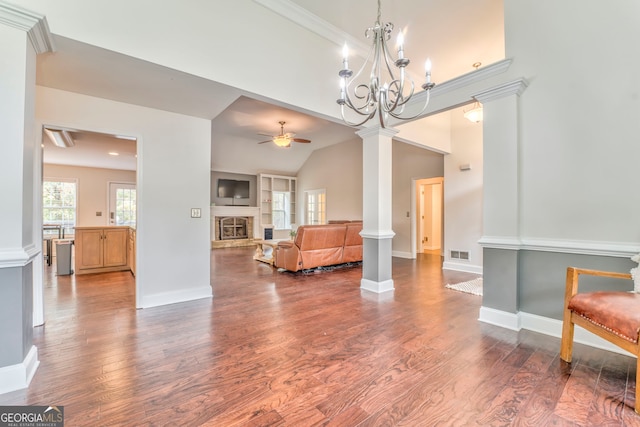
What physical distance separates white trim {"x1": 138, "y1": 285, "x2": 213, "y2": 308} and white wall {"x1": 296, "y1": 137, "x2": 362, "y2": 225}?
5.30 m

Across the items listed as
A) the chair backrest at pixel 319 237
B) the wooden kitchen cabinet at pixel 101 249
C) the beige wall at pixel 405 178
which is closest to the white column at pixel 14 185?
the chair backrest at pixel 319 237

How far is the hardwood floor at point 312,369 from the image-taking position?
154 cm

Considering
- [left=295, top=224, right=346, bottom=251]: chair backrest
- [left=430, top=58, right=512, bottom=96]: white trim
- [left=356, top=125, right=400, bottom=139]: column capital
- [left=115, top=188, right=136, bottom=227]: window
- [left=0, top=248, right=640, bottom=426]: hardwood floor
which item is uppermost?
[left=430, top=58, right=512, bottom=96]: white trim

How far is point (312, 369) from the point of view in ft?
6.49

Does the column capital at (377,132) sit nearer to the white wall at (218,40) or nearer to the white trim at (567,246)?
the white wall at (218,40)

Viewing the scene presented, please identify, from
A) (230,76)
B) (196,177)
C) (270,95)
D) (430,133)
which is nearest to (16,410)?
(196,177)

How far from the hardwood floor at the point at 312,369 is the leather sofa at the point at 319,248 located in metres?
1.75

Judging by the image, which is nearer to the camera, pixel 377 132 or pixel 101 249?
pixel 377 132

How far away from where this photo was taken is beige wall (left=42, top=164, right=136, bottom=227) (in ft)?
26.3

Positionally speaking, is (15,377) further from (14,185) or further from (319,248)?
(319,248)

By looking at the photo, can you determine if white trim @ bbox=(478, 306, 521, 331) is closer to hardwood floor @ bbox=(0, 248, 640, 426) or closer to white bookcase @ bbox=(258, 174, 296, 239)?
hardwood floor @ bbox=(0, 248, 640, 426)

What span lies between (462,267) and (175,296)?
507 centimetres

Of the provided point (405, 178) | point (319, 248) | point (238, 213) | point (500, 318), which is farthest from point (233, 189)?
point (500, 318)

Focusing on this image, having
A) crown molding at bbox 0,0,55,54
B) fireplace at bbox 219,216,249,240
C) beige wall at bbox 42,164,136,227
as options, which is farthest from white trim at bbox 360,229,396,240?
beige wall at bbox 42,164,136,227
